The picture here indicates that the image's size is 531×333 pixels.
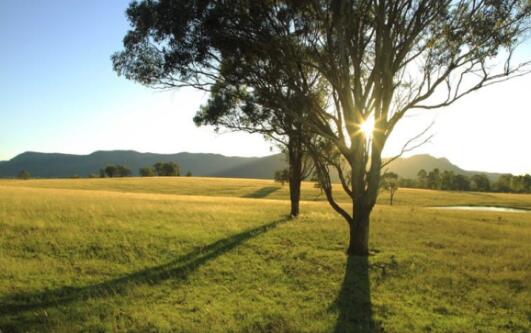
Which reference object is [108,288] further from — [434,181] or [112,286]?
[434,181]

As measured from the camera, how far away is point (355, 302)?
12.3 meters

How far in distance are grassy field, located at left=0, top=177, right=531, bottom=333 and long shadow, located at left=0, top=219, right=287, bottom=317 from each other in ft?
0.15

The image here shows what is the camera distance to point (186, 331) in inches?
385

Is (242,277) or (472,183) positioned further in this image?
(472,183)

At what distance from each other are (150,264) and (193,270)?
6.33 feet

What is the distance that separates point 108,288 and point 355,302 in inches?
296

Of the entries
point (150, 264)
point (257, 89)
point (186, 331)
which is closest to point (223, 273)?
point (150, 264)

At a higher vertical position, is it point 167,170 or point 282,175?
point 167,170

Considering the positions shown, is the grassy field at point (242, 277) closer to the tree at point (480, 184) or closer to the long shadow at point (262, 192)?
the long shadow at point (262, 192)

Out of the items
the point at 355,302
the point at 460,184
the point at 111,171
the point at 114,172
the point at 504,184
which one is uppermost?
the point at 111,171

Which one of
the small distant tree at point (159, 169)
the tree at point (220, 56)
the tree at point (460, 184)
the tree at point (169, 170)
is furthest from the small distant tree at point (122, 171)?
the tree at point (220, 56)

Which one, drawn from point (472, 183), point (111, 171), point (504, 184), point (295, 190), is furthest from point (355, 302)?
point (111, 171)

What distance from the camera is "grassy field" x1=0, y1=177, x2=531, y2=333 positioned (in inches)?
418

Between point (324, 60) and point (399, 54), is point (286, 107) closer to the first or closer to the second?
point (324, 60)
